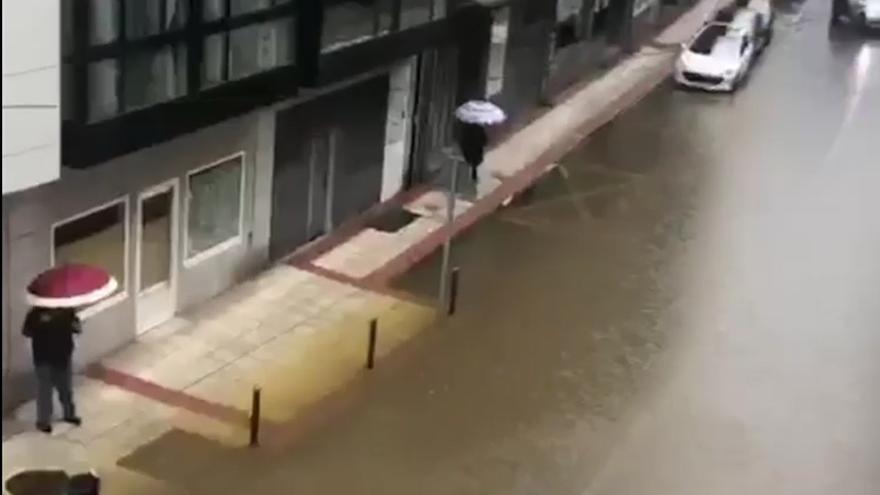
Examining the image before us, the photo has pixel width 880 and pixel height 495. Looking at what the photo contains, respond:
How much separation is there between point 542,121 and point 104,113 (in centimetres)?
1656

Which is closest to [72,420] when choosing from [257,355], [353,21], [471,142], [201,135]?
[257,355]

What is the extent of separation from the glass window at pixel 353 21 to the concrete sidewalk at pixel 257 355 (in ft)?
10.5

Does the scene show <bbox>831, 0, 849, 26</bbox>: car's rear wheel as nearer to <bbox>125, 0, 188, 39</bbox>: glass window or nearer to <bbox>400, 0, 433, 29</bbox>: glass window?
<bbox>400, 0, 433, 29</bbox>: glass window

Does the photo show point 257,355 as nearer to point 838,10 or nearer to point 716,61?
point 716,61

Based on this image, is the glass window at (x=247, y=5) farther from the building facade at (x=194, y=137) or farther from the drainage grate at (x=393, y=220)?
the drainage grate at (x=393, y=220)

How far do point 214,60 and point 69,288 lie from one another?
14.1 feet

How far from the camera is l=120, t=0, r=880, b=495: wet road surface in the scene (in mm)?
14703

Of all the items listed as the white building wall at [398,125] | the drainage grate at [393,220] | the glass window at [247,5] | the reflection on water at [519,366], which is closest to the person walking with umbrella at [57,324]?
the reflection on water at [519,366]

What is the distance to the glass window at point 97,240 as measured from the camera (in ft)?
50.6

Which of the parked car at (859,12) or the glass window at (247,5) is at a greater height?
the glass window at (247,5)

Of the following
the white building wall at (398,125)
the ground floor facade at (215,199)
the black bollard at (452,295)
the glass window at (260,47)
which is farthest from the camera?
the white building wall at (398,125)

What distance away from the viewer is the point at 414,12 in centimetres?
2230

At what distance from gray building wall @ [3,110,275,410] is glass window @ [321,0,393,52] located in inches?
57.9

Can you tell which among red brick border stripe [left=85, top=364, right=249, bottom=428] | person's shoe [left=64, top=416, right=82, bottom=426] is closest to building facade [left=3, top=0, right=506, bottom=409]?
red brick border stripe [left=85, top=364, right=249, bottom=428]
